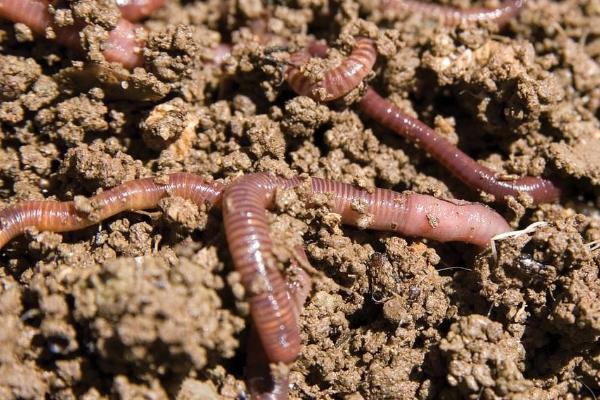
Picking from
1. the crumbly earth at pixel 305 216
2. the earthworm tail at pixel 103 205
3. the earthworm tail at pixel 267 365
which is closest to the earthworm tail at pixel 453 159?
the crumbly earth at pixel 305 216

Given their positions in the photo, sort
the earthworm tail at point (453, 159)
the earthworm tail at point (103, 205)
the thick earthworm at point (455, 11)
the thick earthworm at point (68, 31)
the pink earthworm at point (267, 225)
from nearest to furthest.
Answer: the pink earthworm at point (267, 225) < the earthworm tail at point (103, 205) < the thick earthworm at point (68, 31) < the earthworm tail at point (453, 159) < the thick earthworm at point (455, 11)

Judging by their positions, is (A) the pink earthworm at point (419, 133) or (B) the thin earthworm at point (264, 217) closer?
(B) the thin earthworm at point (264, 217)

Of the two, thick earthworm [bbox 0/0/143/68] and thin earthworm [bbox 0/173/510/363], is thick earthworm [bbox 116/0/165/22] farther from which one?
thin earthworm [bbox 0/173/510/363]

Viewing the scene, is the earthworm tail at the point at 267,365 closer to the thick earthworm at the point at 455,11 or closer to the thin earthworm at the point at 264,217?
the thin earthworm at the point at 264,217

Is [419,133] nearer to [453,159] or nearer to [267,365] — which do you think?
[453,159]

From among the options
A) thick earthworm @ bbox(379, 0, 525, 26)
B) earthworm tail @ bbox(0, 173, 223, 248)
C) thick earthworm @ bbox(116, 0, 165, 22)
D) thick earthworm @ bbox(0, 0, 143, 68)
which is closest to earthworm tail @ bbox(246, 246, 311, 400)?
earthworm tail @ bbox(0, 173, 223, 248)

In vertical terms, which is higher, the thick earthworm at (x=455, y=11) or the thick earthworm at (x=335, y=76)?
the thick earthworm at (x=455, y=11)
